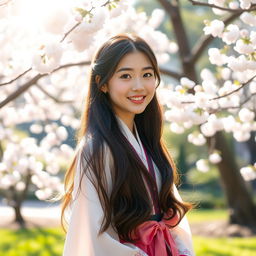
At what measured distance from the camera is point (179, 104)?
3318 millimetres

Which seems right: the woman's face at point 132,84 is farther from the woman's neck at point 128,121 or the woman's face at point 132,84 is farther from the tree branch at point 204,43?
the tree branch at point 204,43

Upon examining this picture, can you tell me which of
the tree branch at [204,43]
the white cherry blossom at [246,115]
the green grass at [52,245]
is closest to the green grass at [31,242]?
the green grass at [52,245]

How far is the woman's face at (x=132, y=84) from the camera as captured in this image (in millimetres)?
2156

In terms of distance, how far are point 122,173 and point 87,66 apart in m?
3.45

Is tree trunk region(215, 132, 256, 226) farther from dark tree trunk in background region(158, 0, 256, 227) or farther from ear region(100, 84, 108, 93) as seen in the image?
ear region(100, 84, 108, 93)

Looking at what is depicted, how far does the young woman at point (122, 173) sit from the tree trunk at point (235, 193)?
4.03m

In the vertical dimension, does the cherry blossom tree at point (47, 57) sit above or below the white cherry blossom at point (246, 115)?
above

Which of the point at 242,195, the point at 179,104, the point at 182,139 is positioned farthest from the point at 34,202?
the point at 179,104

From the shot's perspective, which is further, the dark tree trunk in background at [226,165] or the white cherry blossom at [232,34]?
the dark tree trunk in background at [226,165]

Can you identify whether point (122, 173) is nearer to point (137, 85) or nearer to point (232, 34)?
point (137, 85)

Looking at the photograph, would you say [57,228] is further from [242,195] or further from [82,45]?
[82,45]

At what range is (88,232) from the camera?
1.96m

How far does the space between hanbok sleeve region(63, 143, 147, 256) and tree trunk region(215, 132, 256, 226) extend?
439 cm

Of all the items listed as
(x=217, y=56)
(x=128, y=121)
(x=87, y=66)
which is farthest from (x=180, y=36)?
(x=128, y=121)
